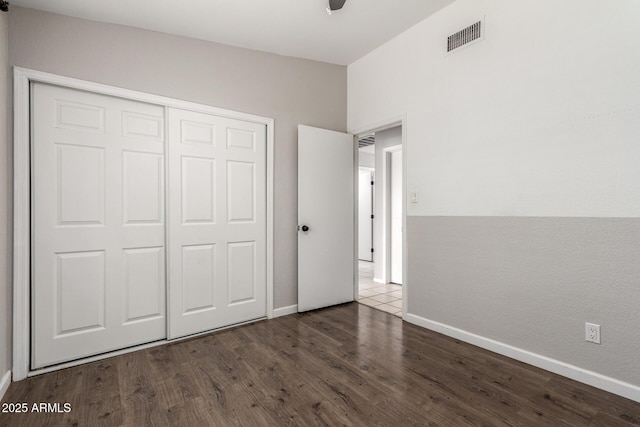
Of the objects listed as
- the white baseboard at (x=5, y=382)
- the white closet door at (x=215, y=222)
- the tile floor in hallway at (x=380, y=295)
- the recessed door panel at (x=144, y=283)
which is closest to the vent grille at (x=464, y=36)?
the white closet door at (x=215, y=222)

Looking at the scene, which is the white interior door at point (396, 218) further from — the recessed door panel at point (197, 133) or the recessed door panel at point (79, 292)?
the recessed door panel at point (79, 292)

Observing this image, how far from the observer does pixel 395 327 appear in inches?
117

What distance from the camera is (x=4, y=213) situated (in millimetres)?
2000

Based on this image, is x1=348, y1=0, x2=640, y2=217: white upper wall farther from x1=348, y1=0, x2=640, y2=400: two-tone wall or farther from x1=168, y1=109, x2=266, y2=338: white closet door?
x1=168, y1=109, x2=266, y2=338: white closet door

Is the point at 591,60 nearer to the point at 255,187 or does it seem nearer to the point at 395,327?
the point at 395,327

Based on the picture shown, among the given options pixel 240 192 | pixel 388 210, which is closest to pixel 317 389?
pixel 240 192

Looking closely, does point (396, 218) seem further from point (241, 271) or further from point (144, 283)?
point (144, 283)

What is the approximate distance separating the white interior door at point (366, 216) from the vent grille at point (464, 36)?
4.70 m

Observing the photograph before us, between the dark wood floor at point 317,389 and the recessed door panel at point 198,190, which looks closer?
the dark wood floor at point 317,389

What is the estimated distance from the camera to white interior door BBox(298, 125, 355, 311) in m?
3.40

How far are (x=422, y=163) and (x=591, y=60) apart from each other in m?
1.34

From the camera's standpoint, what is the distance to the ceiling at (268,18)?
2.33 meters

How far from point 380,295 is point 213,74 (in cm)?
329

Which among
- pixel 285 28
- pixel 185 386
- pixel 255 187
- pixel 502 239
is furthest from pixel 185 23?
pixel 502 239
